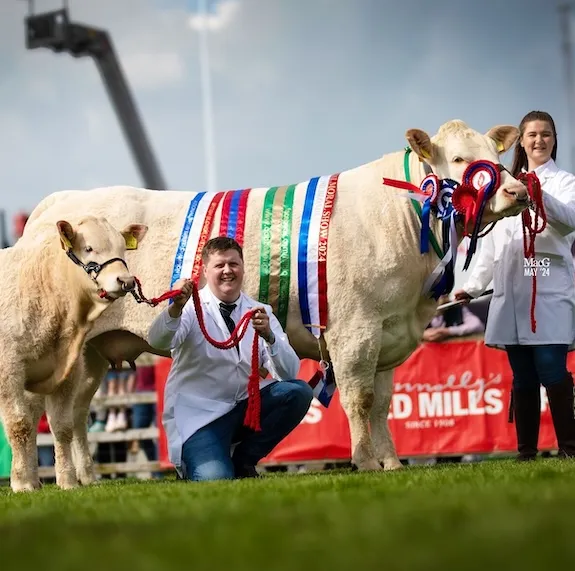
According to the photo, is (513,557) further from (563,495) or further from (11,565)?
(563,495)

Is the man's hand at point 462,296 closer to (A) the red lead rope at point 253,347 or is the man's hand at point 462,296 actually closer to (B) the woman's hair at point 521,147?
(B) the woman's hair at point 521,147

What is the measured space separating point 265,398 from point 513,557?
14.5 ft

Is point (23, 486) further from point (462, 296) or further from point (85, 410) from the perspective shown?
point (462, 296)

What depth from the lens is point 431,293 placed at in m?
7.39

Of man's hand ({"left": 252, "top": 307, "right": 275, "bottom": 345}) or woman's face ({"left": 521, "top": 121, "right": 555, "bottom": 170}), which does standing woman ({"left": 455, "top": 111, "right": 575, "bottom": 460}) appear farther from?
man's hand ({"left": 252, "top": 307, "right": 275, "bottom": 345})

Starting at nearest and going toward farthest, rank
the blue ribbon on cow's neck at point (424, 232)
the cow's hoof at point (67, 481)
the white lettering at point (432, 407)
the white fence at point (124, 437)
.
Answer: the cow's hoof at point (67, 481), the blue ribbon on cow's neck at point (424, 232), the white lettering at point (432, 407), the white fence at point (124, 437)

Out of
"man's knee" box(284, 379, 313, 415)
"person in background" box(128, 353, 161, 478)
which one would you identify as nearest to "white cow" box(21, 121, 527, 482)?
"man's knee" box(284, 379, 313, 415)

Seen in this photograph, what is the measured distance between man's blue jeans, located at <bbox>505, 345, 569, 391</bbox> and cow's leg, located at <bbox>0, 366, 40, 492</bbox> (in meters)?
3.23

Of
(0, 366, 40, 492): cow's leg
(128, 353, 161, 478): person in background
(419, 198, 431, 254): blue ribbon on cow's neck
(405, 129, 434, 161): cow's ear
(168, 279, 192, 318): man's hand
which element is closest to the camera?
(168, 279, 192, 318): man's hand

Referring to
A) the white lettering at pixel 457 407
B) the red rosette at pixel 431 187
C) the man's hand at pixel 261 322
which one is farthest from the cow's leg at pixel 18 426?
the white lettering at pixel 457 407

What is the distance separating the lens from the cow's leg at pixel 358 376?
7.12 metres

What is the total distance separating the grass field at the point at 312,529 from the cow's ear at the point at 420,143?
3096mm

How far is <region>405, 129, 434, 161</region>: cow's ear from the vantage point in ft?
23.7

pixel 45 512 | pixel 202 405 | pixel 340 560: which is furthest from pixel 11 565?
pixel 202 405
